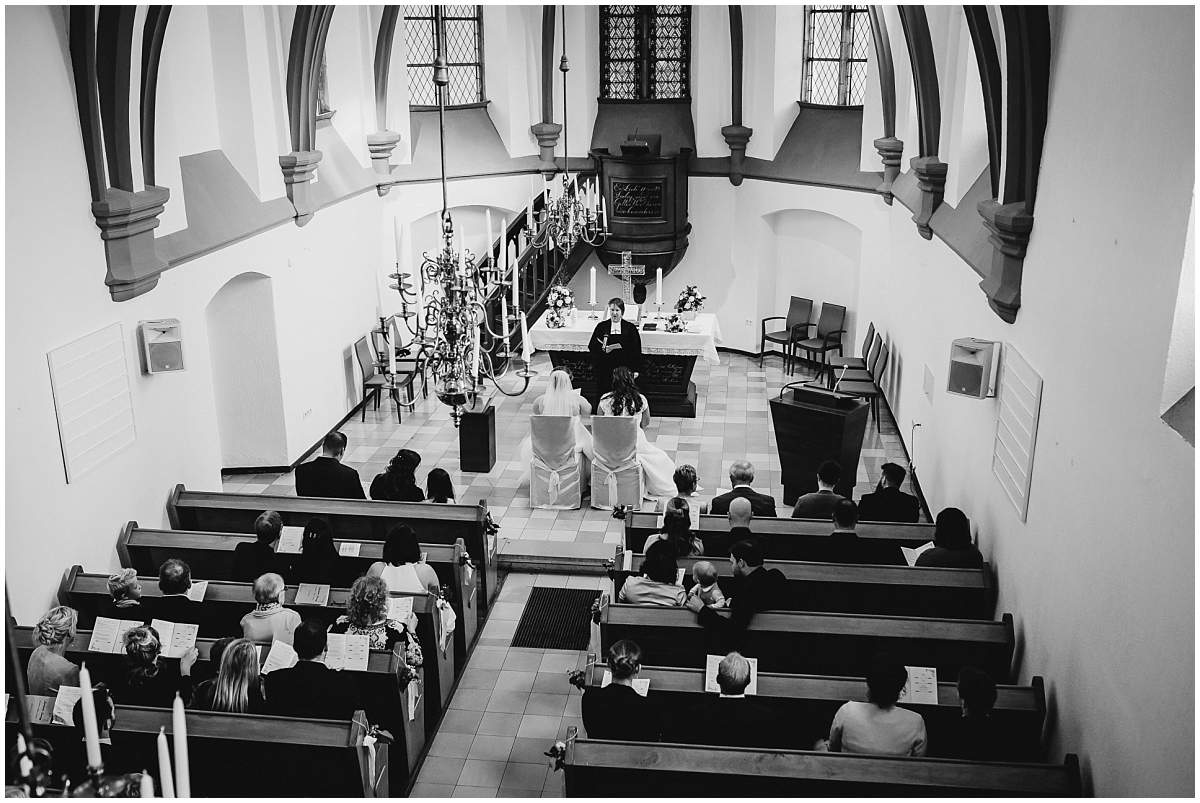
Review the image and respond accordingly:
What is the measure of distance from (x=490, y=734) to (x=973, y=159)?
19.5ft

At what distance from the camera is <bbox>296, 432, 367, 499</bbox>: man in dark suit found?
28.6ft

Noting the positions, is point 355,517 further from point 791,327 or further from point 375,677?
point 791,327

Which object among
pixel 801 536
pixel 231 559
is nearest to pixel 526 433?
pixel 231 559

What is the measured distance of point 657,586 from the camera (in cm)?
672

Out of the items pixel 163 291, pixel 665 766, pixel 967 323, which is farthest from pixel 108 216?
pixel 967 323

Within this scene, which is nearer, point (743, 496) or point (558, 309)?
point (743, 496)

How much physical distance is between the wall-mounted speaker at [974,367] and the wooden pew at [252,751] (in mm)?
4618

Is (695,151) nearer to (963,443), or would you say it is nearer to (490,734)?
(963,443)

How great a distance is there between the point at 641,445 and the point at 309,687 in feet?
18.5

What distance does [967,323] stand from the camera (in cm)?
858

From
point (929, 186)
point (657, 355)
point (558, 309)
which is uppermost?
point (929, 186)

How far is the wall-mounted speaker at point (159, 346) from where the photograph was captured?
26.5ft

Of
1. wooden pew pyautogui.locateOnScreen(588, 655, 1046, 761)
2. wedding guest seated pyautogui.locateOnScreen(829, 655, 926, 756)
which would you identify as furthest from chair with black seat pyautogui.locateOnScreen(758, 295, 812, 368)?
wedding guest seated pyautogui.locateOnScreen(829, 655, 926, 756)

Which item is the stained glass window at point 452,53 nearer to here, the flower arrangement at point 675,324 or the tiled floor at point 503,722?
the flower arrangement at point 675,324
